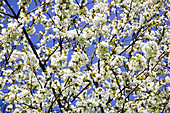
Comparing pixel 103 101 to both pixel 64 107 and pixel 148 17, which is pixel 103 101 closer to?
pixel 64 107

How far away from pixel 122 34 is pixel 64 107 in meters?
3.13

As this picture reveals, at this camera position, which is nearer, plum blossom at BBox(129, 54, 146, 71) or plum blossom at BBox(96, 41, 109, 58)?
plum blossom at BBox(129, 54, 146, 71)

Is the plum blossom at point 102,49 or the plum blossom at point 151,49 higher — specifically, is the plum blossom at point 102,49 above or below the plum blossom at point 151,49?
above

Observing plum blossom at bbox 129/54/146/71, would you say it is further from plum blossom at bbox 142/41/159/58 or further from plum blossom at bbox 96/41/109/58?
plum blossom at bbox 96/41/109/58

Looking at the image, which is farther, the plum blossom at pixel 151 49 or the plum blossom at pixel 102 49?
the plum blossom at pixel 102 49

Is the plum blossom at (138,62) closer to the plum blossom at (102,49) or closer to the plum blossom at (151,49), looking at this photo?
the plum blossom at (151,49)

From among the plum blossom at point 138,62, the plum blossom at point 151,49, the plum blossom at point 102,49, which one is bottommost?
the plum blossom at point 138,62

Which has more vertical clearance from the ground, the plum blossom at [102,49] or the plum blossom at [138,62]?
the plum blossom at [102,49]

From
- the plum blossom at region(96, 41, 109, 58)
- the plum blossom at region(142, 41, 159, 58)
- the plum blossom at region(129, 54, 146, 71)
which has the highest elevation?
the plum blossom at region(96, 41, 109, 58)

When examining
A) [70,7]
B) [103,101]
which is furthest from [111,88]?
[70,7]

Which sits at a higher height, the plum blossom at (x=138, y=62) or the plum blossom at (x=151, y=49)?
the plum blossom at (x=151, y=49)

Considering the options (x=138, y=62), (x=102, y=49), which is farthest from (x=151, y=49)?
(x=102, y=49)

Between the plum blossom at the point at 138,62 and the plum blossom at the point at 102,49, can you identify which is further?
the plum blossom at the point at 102,49

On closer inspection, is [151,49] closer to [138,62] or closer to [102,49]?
[138,62]
